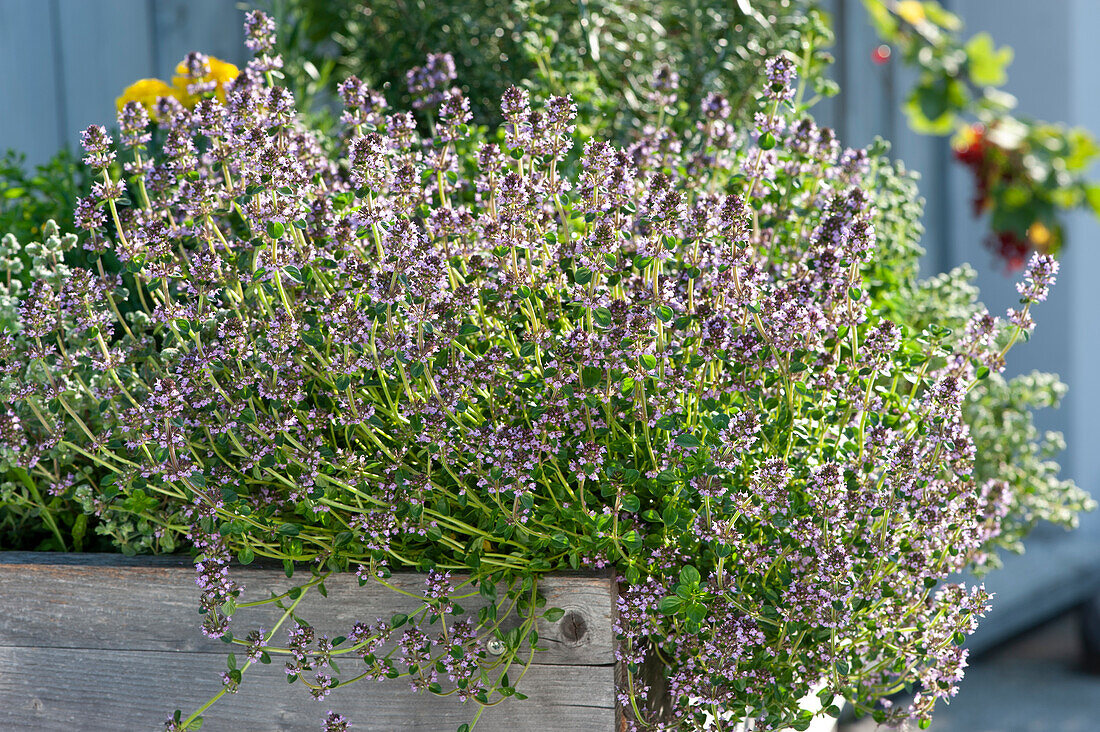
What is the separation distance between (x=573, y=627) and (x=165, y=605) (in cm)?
39

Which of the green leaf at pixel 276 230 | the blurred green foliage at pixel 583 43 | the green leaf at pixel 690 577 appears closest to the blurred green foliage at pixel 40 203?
the blurred green foliage at pixel 583 43

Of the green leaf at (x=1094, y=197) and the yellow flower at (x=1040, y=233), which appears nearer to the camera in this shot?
the green leaf at (x=1094, y=197)

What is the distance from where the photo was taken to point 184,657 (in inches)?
36.7

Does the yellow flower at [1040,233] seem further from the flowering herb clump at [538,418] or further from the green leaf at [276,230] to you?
the green leaf at [276,230]

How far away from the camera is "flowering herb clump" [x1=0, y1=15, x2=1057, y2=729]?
0.78 metres

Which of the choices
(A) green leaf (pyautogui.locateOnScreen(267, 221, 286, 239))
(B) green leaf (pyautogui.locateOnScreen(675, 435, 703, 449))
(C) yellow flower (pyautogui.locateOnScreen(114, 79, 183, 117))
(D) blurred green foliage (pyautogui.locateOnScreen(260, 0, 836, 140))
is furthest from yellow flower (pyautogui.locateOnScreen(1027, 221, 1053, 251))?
(C) yellow flower (pyautogui.locateOnScreen(114, 79, 183, 117))

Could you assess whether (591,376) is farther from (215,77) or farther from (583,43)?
(583,43)

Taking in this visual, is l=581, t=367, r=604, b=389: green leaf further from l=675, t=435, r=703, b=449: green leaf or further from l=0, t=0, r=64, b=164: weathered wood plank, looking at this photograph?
l=0, t=0, r=64, b=164: weathered wood plank

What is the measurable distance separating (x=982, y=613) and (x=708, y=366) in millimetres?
336

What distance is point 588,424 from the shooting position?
82 cm

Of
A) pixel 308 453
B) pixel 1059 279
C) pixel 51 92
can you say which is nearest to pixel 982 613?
pixel 308 453

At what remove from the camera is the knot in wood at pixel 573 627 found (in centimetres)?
84

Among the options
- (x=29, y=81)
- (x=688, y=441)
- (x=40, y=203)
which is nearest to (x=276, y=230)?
(x=688, y=441)

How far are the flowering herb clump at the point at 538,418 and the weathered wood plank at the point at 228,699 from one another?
0.09 feet
